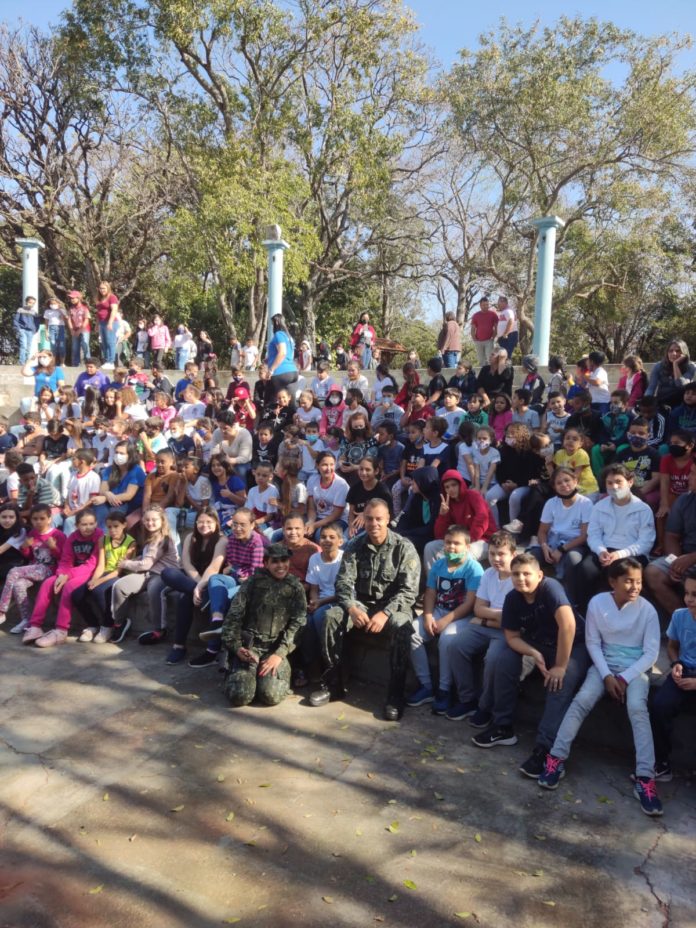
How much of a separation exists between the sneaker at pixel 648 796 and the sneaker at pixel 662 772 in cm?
16

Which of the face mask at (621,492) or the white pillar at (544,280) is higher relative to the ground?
the white pillar at (544,280)

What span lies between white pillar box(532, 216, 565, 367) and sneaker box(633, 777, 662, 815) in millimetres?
10711

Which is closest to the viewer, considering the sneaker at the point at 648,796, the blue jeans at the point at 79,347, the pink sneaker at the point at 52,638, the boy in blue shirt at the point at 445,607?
the sneaker at the point at 648,796

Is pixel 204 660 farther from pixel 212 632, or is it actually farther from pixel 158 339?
pixel 158 339

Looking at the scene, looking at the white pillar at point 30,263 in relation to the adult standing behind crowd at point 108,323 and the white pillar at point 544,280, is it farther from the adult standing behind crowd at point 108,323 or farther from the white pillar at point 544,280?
the white pillar at point 544,280

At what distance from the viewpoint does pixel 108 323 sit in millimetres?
15680

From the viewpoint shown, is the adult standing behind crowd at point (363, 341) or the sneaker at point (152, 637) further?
the adult standing behind crowd at point (363, 341)

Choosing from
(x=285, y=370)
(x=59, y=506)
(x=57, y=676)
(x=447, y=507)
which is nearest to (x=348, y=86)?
(x=285, y=370)

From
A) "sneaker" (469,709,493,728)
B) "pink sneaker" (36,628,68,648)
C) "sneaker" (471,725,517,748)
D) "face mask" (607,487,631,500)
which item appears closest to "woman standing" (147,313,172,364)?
"pink sneaker" (36,628,68,648)

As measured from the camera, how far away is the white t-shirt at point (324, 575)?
19.9 feet

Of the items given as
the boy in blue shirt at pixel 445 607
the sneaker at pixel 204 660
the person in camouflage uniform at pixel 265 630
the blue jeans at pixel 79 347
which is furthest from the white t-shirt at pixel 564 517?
the blue jeans at pixel 79 347

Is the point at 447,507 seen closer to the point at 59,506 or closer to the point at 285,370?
the point at 59,506

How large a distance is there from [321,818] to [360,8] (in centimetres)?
2107

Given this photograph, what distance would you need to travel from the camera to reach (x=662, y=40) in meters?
19.4
